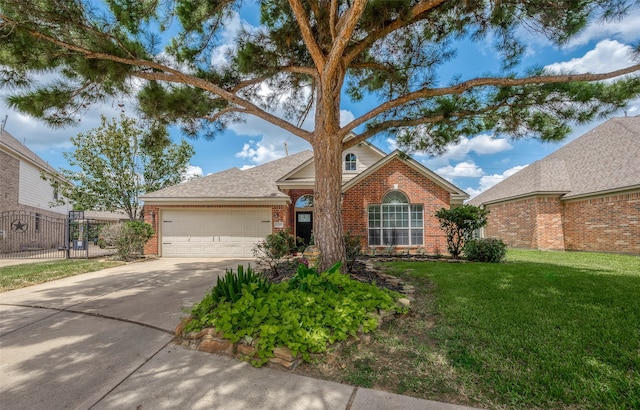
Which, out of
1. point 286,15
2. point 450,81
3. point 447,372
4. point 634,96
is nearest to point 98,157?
point 286,15

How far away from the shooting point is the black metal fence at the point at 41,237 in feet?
40.0

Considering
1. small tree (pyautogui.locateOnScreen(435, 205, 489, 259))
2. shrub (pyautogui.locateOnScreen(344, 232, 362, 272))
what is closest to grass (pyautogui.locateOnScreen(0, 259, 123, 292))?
shrub (pyautogui.locateOnScreen(344, 232, 362, 272))

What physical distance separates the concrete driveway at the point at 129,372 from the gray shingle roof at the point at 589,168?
1399 centimetres

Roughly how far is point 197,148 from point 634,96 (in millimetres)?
20839

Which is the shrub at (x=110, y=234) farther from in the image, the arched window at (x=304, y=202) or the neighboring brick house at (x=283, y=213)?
the arched window at (x=304, y=202)

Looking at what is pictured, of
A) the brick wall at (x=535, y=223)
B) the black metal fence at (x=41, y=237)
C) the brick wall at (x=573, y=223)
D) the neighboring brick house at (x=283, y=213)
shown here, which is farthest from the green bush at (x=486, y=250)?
the black metal fence at (x=41, y=237)

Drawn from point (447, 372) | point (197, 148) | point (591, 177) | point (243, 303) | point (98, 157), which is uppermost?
point (197, 148)

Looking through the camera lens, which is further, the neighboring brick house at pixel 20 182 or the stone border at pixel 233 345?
the neighboring brick house at pixel 20 182

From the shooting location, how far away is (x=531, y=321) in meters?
3.49

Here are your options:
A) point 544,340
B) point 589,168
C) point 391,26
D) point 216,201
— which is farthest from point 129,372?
point 589,168

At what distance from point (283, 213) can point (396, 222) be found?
15.5 feet

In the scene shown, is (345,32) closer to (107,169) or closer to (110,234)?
(110,234)

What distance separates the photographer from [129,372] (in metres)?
2.63

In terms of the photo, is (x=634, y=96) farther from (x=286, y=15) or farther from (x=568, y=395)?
(x=286, y=15)
